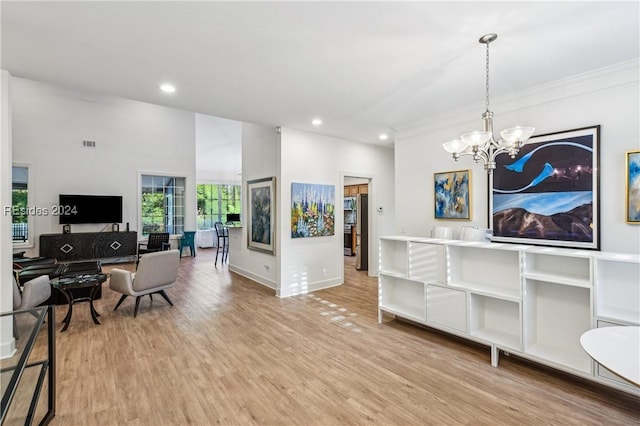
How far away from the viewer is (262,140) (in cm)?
582

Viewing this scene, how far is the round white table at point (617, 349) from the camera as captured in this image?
4.42 ft

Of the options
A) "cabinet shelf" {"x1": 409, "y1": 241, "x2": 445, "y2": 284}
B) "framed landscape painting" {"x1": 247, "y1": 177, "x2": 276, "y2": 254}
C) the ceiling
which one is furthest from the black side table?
"cabinet shelf" {"x1": 409, "y1": 241, "x2": 445, "y2": 284}

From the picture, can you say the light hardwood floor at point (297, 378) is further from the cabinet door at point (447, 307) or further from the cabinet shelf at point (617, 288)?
the cabinet shelf at point (617, 288)

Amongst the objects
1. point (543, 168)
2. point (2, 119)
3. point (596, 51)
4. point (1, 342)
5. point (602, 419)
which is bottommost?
point (602, 419)

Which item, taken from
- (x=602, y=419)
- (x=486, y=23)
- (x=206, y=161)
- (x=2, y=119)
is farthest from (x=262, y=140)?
(x=206, y=161)

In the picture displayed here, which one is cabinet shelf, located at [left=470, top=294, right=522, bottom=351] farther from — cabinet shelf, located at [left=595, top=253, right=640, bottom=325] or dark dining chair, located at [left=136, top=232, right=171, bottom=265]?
dark dining chair, located at [left=136, top=232, right=171, bottom=265]

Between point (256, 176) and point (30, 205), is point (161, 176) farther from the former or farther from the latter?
point (256, 176)

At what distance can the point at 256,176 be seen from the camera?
19.6 feet

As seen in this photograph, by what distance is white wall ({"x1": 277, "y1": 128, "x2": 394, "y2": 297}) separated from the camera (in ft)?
16.7

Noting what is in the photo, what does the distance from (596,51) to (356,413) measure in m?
3.57

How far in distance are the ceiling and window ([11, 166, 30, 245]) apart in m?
5.36

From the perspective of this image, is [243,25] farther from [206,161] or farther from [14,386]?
[206,161]

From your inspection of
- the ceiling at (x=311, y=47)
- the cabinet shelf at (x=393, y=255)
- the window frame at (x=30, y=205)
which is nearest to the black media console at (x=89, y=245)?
the window frame at (x=30, y=205)

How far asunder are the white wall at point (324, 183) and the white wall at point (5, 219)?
10.4 ft
